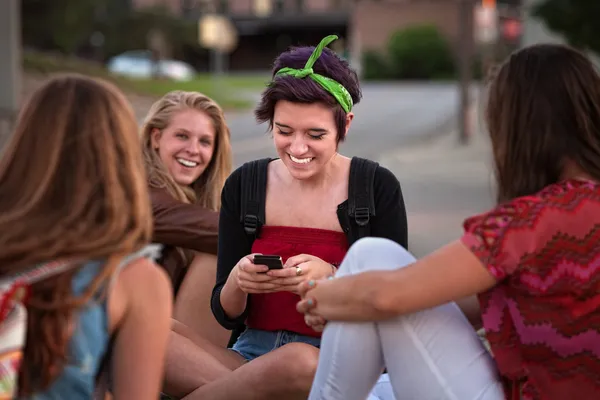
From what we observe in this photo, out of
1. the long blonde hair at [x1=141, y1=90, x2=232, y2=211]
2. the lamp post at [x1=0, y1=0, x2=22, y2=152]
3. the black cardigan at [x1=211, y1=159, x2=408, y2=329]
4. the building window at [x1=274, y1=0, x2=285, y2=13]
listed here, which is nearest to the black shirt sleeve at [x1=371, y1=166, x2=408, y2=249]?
the black cardigan at [x1=211, y1=159, x2=408, y2=329]

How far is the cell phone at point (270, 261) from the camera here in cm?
329

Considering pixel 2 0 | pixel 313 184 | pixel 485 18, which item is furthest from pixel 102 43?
pixel 313 184

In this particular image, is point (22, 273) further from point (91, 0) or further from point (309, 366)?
point (91, 0)

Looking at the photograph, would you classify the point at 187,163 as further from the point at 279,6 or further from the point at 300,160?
the point at 279,6

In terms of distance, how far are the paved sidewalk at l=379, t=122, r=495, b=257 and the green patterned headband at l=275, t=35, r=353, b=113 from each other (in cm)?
226

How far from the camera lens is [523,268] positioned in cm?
265

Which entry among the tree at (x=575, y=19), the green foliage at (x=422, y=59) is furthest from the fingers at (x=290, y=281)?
the green foliage at (x=422, y=59)

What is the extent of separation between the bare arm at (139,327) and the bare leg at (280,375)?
0.73 meters

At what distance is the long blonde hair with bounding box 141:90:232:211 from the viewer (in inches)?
171

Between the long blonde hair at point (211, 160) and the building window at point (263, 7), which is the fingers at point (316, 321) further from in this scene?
the building window at point (263, 7)

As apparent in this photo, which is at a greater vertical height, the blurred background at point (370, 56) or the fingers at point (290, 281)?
the fingers at point (290, 281)

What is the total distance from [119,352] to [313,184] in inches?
52.0

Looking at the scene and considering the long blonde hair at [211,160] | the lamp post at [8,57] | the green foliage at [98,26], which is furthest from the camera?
the green foliage at [98,26]

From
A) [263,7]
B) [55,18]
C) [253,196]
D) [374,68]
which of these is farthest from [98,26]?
[253,196]
